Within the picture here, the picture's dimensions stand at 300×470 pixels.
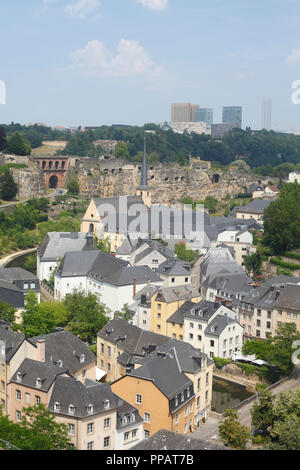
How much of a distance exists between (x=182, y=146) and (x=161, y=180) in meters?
48.5

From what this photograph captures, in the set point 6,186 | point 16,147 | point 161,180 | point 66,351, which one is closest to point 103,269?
point 66,351

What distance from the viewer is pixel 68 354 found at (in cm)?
2942

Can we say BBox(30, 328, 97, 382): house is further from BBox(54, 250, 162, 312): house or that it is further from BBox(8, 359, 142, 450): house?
BBox(54, 250, 162, 312): house

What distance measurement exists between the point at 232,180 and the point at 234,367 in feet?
218

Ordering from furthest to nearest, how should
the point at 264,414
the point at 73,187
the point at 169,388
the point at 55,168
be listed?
the point at 55,168, the point at 73,187, the point at 264,414, the point at 169,388

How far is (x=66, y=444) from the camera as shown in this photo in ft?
75.3

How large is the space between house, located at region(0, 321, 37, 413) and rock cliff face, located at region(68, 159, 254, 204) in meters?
58.8

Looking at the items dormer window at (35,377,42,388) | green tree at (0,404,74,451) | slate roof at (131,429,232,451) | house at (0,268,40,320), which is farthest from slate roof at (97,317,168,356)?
slate roof at (131,429,232,451)

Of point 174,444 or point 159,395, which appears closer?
point 174,444

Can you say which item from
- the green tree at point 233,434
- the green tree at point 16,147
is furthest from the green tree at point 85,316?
the green tree at point 16,147

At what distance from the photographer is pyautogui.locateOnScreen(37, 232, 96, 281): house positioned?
5184 cm

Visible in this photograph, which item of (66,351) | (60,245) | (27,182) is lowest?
(66,351)

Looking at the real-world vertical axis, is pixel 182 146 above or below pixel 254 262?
above

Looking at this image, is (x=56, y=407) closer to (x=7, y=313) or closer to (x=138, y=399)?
(x=138, y=399)
